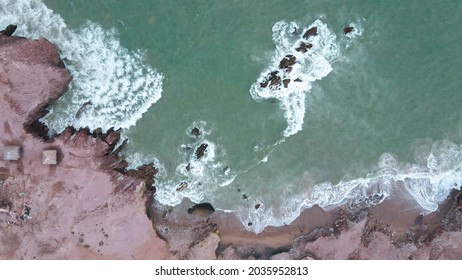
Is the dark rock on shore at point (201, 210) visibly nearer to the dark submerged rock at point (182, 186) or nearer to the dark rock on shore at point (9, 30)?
the dark submerged rock at point (182, 186)

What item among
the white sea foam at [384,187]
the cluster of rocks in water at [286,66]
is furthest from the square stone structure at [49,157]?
the cluster of rocks in water at [286,66]

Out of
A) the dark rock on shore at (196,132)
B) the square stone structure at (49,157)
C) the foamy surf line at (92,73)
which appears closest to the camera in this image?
the square stone structure at (49,157)

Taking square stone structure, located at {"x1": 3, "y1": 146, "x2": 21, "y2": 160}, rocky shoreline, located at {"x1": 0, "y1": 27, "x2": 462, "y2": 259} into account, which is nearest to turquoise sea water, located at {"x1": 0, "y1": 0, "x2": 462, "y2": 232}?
rocky shoreline, located at {"x1": 0, "y1": 27, "x2": 462, "y2": 259}

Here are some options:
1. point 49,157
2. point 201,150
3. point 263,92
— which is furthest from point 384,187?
point 49,157

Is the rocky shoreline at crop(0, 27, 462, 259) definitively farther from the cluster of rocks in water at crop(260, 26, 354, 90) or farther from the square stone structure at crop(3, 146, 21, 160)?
the square stone structure at crop(3, 146, 21, 160)

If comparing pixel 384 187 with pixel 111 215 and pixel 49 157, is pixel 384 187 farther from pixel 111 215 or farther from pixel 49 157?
pixel 49 157
